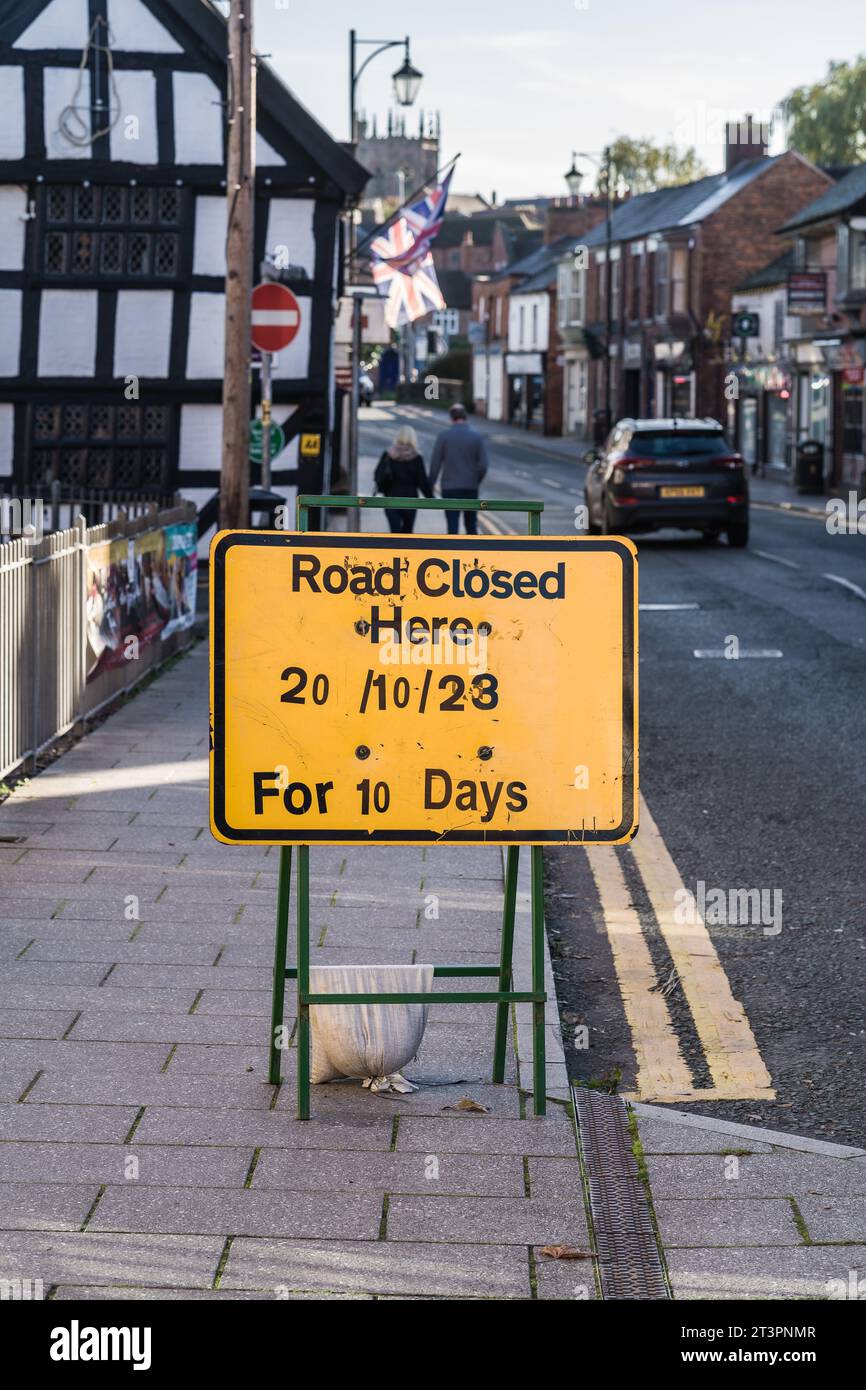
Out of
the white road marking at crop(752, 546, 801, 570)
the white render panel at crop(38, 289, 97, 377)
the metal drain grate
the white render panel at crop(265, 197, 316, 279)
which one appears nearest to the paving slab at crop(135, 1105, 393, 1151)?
the metal drain grate

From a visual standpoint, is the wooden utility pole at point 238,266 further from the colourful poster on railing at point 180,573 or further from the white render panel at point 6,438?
the white render panel at point 6,438

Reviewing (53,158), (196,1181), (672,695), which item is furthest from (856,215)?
(196,1181)

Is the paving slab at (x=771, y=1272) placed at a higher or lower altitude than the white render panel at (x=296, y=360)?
lower

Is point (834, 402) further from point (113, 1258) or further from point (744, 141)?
point (113, 1258)

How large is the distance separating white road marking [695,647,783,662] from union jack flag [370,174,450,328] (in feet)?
44.1

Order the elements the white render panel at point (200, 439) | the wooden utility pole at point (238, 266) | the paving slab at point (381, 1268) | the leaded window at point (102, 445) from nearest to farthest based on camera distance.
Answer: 1. the paving slab at point (381, 1268)
2. the wooden utility pole at point (238, 266)
3. the leaded window at point (102, 445)
4. the white render panel at point (200, 439)

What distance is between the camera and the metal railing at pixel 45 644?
9414 mm

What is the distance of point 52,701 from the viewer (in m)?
10.6

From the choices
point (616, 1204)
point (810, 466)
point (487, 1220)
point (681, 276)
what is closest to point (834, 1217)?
point (616, 1204)

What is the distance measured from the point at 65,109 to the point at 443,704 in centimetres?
1956

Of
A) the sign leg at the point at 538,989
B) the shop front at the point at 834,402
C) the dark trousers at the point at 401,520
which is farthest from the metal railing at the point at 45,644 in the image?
the shop front at the point at 834,402

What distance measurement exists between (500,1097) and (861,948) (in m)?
2.27

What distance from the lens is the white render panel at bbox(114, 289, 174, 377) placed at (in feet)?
76.3

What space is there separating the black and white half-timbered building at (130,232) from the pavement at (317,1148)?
650 inches
